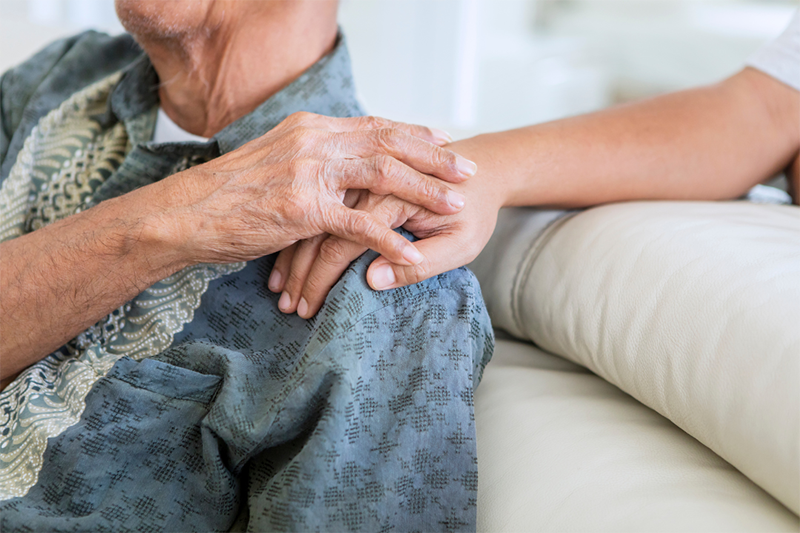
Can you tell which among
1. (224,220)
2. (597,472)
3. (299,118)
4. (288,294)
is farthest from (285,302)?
(597,472)

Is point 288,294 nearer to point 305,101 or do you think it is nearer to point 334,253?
point 334,253

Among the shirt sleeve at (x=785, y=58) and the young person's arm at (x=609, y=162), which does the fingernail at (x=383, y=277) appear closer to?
the young person's arm at (x=609, y=162)

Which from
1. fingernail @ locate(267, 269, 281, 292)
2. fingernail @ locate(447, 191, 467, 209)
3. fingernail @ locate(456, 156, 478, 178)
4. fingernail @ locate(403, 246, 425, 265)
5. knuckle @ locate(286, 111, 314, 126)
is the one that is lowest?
fingernail @ locate(267, 269, 281, 292)

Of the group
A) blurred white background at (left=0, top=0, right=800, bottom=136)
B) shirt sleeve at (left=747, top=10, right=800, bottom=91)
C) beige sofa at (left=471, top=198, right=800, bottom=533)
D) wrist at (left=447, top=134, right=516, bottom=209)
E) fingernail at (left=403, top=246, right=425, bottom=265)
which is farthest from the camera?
blurred white background at (left=0, top=0, right=800, bottom=136)

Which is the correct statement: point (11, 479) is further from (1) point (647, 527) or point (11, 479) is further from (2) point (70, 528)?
(1) point (647, 527)

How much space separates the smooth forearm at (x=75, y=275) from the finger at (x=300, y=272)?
0.44 feet

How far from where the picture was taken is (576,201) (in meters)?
0.82

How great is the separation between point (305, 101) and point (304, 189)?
24 cm

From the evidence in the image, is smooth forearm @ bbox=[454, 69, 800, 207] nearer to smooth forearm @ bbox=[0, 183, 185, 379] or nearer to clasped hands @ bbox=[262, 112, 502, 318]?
clasped hands @ bbox=[262, 112, 502, 318]

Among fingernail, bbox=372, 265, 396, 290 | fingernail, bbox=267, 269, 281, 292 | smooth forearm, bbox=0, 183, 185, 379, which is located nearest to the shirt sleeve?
fingernail, bbox=372, 265, 396, 290

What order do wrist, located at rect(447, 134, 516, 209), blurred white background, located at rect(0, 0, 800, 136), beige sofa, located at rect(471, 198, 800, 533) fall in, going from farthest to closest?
blurred white background, located at rect(0, 0, 800, 136) < wrist, located at rect(447, 134, 516, 209) < beige sofa, located at rect(471, 198, 800, 533)

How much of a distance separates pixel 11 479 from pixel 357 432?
0.41 m

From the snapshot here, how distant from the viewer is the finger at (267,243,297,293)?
0.73 meters

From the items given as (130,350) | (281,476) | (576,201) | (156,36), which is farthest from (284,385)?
(156,36)
